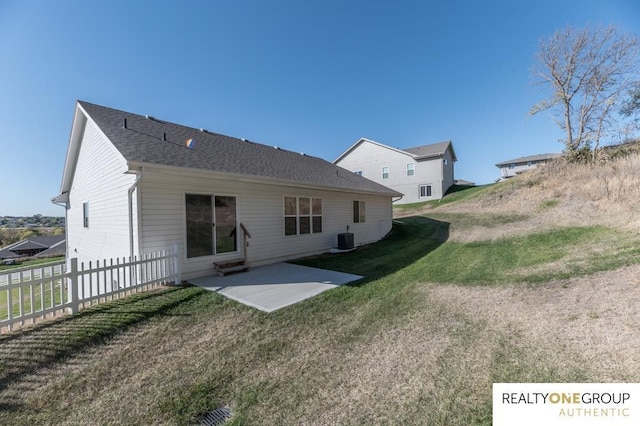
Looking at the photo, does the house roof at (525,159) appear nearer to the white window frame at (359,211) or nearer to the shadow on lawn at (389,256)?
the shadow on lawn at (389,256)

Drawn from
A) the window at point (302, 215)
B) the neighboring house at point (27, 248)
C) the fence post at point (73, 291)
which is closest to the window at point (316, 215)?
the window at point (302, 215)

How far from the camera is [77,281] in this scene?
4473 mm

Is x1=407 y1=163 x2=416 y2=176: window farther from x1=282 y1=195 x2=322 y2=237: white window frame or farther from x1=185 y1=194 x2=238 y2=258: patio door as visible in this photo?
x1=185 y1=194 x2=238 y2=258: patio door

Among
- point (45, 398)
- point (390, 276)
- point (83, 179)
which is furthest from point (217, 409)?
point (83, 179)

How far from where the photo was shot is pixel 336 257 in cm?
959

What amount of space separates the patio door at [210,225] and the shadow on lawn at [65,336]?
1.86m

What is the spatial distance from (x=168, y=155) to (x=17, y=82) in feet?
23.7

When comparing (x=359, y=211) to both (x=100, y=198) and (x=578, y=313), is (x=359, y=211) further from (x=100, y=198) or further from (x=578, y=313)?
(x=100, y=198)

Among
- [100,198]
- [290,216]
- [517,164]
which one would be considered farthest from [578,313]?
[517,164]

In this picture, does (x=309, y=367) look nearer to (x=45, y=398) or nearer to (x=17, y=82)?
(x=45, y=398)

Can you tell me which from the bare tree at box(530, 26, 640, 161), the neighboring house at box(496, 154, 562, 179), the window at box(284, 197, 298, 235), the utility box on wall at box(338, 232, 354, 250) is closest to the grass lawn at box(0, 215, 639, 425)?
the window at box(284, 197, 298, 235)

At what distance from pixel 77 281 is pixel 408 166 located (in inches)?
1053

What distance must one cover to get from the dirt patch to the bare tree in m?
16.6

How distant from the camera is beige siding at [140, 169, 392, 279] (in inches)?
238
